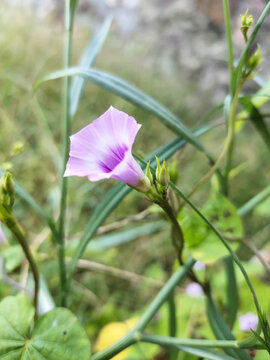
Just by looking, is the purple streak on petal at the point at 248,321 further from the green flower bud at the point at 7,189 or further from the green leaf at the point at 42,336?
the green flower bud at the point at 7,189

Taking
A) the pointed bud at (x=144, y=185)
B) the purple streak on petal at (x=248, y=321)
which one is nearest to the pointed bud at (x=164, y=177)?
the pointed bud at (x=144, y=185)

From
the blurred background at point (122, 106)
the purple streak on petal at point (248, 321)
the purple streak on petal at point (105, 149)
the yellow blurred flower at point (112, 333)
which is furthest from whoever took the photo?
the blurred background at point (122, 106)

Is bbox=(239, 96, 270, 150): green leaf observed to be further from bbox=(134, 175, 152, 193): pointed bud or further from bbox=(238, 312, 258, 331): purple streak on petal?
bbox=(238, 312, 258, 331): purple streak on petal

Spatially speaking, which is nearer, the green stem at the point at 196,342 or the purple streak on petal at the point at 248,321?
the green stem at the point at 196,342

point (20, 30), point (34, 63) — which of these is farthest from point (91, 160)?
point (20, 30)

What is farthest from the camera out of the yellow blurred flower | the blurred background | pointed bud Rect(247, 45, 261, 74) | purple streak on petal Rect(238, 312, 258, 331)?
the blurred background

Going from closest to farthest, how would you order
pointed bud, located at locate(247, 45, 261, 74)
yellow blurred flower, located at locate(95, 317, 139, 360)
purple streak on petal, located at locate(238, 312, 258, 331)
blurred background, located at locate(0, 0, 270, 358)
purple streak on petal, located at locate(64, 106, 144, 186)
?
1. purple streak on petal, located at locate(64, 106, 144, 186)
2. pointed bud, located at locate(247, 45, 261, 74)
3. purple streak on petal, located at locate(238, 312, 258, 331)
4. yellow blurred flower, located at locate(95, 317, 139, 360)
5. blurred background, located at locate(0, 0, 270, 358)

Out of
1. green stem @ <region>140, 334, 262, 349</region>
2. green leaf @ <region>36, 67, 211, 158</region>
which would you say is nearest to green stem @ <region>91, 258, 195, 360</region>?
green stem @ <region>140, 334, 262, 349</region>
